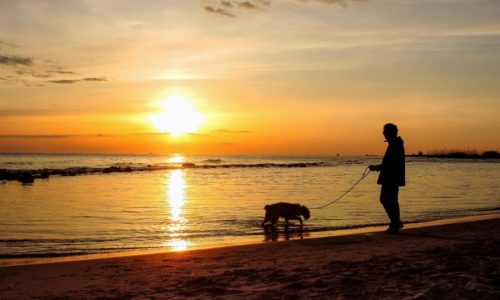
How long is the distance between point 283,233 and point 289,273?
218 inches

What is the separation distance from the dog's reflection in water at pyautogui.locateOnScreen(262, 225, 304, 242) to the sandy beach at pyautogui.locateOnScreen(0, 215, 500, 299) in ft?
6.39

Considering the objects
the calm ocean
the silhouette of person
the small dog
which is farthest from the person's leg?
the small dog

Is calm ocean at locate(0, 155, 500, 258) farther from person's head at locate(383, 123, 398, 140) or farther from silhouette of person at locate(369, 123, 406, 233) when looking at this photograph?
person's head at locate(383, 123, 398, 140)

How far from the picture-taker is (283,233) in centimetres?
1188

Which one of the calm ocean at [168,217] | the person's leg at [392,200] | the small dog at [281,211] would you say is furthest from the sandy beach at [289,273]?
the small dog at [281,211]

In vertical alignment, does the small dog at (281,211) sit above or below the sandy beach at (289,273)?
above

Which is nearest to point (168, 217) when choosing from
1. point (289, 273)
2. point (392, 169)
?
point (392, 169)

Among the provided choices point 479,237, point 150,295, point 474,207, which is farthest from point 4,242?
Result: point 474,207

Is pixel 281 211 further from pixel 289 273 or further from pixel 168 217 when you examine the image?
pixel 289 273

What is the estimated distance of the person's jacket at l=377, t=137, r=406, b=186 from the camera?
412 inches

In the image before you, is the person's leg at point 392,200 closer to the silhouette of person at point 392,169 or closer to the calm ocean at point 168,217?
the silhouette of person at point 392,169

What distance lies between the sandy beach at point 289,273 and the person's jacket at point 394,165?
1.73 meters

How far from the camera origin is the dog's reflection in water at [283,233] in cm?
1106

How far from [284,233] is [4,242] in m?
6.38
